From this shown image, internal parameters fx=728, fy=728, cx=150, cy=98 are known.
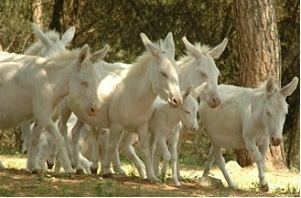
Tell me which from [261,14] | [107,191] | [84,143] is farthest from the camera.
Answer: [261,14]

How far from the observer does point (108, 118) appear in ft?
37.0

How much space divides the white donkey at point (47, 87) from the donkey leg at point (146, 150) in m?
0.87

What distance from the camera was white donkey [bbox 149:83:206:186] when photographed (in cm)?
1105

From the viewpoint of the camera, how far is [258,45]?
15344mm

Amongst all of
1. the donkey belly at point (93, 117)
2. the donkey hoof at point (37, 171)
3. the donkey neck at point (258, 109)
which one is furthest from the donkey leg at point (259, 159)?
the donkey hoof at point (37, 171)

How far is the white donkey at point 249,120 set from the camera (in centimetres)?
1112

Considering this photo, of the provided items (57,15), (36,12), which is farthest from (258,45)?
(36,12)

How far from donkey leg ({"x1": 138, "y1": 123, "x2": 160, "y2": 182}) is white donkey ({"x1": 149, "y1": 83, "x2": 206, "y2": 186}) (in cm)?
30

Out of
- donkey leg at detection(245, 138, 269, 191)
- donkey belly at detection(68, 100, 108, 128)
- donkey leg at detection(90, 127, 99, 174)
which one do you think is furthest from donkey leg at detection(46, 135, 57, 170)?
donkey leg at detection(245, 138, 269, 191)

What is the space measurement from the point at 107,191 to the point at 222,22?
546 inches

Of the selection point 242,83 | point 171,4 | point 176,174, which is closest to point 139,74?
point 176,174

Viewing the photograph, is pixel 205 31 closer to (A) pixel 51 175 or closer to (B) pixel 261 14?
(B) pixel 261 14

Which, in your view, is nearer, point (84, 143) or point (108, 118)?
point (108, 118)

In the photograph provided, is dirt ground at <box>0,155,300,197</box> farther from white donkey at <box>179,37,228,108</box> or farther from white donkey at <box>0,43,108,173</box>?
white donkey at <box>179,37,228,108</box>
